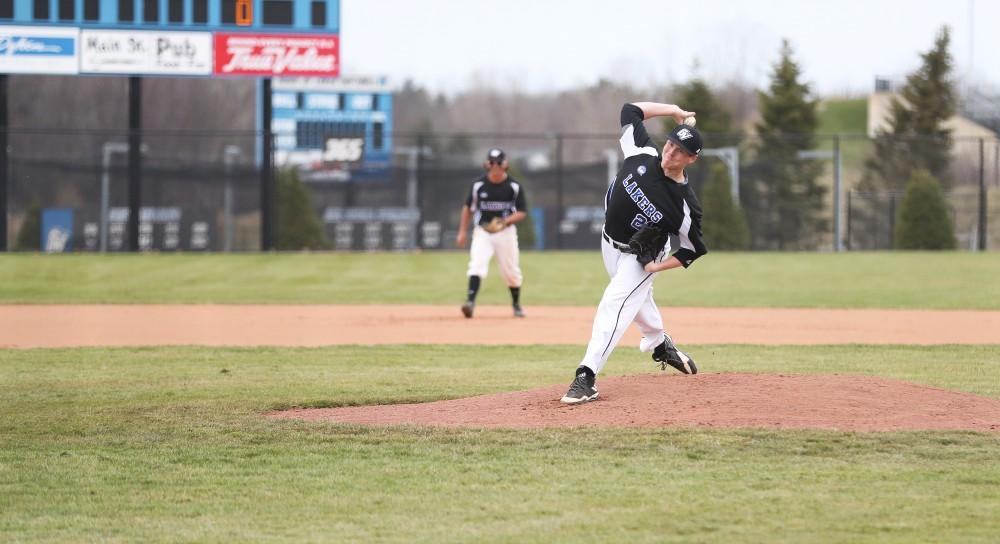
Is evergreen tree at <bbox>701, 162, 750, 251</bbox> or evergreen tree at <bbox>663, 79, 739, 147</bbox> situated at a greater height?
evergreen tree at <bbox>663, 79, 739, 147</bbox>

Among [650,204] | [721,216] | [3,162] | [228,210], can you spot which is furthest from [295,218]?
[650,204]

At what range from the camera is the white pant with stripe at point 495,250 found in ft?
47.3

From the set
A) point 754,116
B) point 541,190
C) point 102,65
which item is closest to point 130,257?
point 102,65

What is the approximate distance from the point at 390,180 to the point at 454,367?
80.8ft

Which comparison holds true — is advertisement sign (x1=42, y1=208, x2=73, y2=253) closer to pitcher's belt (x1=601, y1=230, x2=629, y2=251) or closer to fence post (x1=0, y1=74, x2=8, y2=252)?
fence post (x1=0, y1=74, x2=8, y2=252)

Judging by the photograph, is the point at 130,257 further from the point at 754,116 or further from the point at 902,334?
the point at 754,116

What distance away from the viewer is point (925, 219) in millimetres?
33250

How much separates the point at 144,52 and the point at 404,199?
9.25 m

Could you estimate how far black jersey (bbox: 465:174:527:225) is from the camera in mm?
14305

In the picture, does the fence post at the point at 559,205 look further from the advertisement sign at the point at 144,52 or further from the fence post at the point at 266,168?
the advertisement sign at the point at 144,52

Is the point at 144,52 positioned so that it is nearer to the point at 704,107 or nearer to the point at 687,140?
the point at 704,107

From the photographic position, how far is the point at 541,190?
3634 cm

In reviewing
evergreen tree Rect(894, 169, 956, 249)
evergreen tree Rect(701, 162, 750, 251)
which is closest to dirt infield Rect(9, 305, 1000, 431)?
evergreen tree Rect(701, 162, 750, 251)

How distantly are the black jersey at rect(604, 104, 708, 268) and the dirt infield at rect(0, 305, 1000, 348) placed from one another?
4.65m
